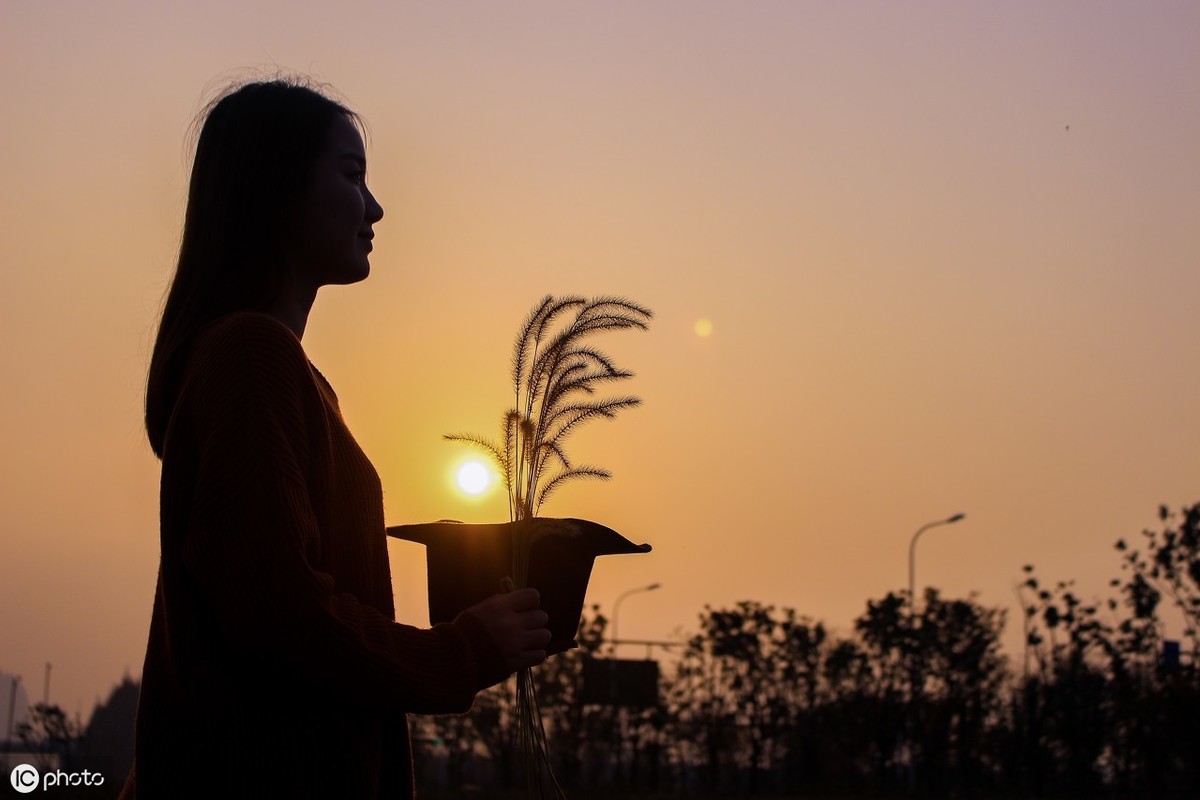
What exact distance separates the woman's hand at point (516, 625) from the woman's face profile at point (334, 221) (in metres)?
0.66

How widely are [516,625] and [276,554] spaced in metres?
0.47

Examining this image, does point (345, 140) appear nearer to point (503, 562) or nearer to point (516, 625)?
point (503, 562)

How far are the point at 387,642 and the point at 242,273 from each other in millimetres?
727

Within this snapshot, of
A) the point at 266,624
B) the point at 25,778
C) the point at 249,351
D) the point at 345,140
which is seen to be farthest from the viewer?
the point at 25,778

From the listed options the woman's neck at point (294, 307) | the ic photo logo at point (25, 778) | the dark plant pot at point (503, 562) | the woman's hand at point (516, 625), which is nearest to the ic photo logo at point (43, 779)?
the ic photo logo at point (25, 778)

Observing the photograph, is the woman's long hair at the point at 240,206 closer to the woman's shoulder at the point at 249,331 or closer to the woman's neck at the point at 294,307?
the woman's neck at the point at 294,307

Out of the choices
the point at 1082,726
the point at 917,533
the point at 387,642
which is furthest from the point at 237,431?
the point at 1082,726

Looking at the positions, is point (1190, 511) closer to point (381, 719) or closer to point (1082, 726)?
point (1082, 726)

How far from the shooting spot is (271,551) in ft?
7.18

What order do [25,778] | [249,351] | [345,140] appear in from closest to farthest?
[249,351] < [345,140] < [25,778]

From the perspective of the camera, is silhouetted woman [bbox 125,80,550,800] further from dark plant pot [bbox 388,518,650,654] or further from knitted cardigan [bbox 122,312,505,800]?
dark plant pot [bbox 388,518,650,654]

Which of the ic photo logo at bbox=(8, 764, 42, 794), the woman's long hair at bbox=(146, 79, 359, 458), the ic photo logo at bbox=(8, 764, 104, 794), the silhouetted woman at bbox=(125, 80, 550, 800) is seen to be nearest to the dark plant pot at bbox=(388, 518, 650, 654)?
the silhouetted woman at bbox=(125, 80, 550, 800)

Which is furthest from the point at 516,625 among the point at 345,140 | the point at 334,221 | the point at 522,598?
the point at 345,140

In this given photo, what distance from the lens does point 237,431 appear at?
226cm
